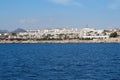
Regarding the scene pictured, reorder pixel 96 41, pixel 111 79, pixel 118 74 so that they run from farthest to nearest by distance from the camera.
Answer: pixel 96 41 → pixel 118 74 → pixel 111 79

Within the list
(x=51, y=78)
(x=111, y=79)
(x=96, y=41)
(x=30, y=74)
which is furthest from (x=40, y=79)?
(x=96, y=41)

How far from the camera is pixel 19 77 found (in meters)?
28.1

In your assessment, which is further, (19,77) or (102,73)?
(102,73)

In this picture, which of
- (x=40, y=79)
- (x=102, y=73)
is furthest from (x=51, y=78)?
(x=102, y=73)

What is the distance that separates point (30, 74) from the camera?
29.7 meters

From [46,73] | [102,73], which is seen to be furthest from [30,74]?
[102,73]

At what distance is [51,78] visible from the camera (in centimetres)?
2731

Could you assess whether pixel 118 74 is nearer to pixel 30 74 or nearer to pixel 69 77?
pixel 69 77

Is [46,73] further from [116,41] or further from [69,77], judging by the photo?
[116,41]

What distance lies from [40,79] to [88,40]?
162417 millimetres

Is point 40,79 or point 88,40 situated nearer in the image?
point 40,79

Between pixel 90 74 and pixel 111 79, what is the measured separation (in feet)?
9.52

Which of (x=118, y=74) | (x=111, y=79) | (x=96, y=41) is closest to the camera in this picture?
(x=111, y=79)

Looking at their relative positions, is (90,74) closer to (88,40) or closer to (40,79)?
(40,79)
